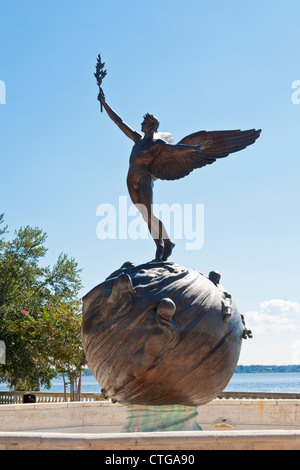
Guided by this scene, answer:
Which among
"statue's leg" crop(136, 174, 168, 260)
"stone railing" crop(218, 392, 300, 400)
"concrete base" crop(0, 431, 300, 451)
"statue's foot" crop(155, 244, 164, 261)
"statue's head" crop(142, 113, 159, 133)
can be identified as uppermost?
"statue's head" crop(142, 113, 159, 133)

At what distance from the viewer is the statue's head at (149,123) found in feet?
27.8

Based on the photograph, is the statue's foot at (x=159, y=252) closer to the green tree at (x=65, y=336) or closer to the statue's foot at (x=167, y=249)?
the statue's foot at (x=167, y=249)

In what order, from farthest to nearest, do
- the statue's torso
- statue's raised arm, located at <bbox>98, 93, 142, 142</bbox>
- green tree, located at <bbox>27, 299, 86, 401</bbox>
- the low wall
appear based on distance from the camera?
green tree, located at <bbox>27, 299, 86, 401</bbox>
the low wall
statue's raised arm, located at <bbox>98, 93, 142, 142</bbox>
the statue's torso

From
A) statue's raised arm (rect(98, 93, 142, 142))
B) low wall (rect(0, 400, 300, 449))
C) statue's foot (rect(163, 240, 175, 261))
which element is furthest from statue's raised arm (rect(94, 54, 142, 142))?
low wall (rect(0, 400, 300, 449))

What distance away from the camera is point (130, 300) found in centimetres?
692

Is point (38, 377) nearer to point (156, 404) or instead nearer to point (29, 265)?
point (29, 265)

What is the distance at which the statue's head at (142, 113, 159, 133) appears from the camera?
8.48 m

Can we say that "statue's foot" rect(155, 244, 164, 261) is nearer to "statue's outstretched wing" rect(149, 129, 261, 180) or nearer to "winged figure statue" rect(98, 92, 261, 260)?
"winged figure statue" rect(98, 92, 261, 260)

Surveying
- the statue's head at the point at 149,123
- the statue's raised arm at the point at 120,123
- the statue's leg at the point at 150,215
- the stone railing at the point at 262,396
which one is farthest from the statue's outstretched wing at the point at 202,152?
the stone railing at the point at 262,396

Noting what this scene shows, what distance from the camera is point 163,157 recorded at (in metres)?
8.51

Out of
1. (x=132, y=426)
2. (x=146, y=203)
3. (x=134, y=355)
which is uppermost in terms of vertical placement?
(x=146, y=203)

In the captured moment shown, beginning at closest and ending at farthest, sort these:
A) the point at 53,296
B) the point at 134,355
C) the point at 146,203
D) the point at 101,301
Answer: the point at 134,355 < the point at 101,301 < the point at 146,203 < the point at 53,296
